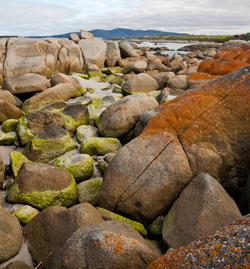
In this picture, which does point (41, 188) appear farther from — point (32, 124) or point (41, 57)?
point (41, 57)

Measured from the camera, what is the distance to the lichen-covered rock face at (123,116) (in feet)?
28.5

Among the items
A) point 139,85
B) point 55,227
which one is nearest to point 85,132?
point 55,227

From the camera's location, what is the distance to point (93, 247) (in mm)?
2939

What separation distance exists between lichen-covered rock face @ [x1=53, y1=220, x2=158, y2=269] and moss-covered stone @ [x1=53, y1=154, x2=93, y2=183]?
3.63m

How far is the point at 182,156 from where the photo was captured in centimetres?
516

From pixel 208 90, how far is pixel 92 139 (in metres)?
4.31

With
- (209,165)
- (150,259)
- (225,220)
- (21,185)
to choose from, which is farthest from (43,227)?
(209,165)

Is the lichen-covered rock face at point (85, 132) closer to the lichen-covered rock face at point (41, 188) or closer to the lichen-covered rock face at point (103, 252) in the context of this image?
the lichen-covered rock face at point (41, 188)

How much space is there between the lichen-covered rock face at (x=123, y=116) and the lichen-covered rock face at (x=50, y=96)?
15.6ft

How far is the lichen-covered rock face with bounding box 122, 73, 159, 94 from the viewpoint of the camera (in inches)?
559

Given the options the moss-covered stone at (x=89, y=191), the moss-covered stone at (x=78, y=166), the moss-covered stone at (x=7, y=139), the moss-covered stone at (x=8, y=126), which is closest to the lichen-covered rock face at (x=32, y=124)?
the moss-covered stone at (x=7, y=139)

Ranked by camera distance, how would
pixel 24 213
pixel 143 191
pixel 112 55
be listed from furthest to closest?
pixel 112 55 → pixel 24 213 → pixel 143 191

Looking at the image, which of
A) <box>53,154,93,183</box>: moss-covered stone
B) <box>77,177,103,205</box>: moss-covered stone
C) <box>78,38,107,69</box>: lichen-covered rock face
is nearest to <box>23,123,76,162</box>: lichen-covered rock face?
<box>53,154,93,183</box>: moss-covered stone

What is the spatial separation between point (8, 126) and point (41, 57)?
10578 mm
